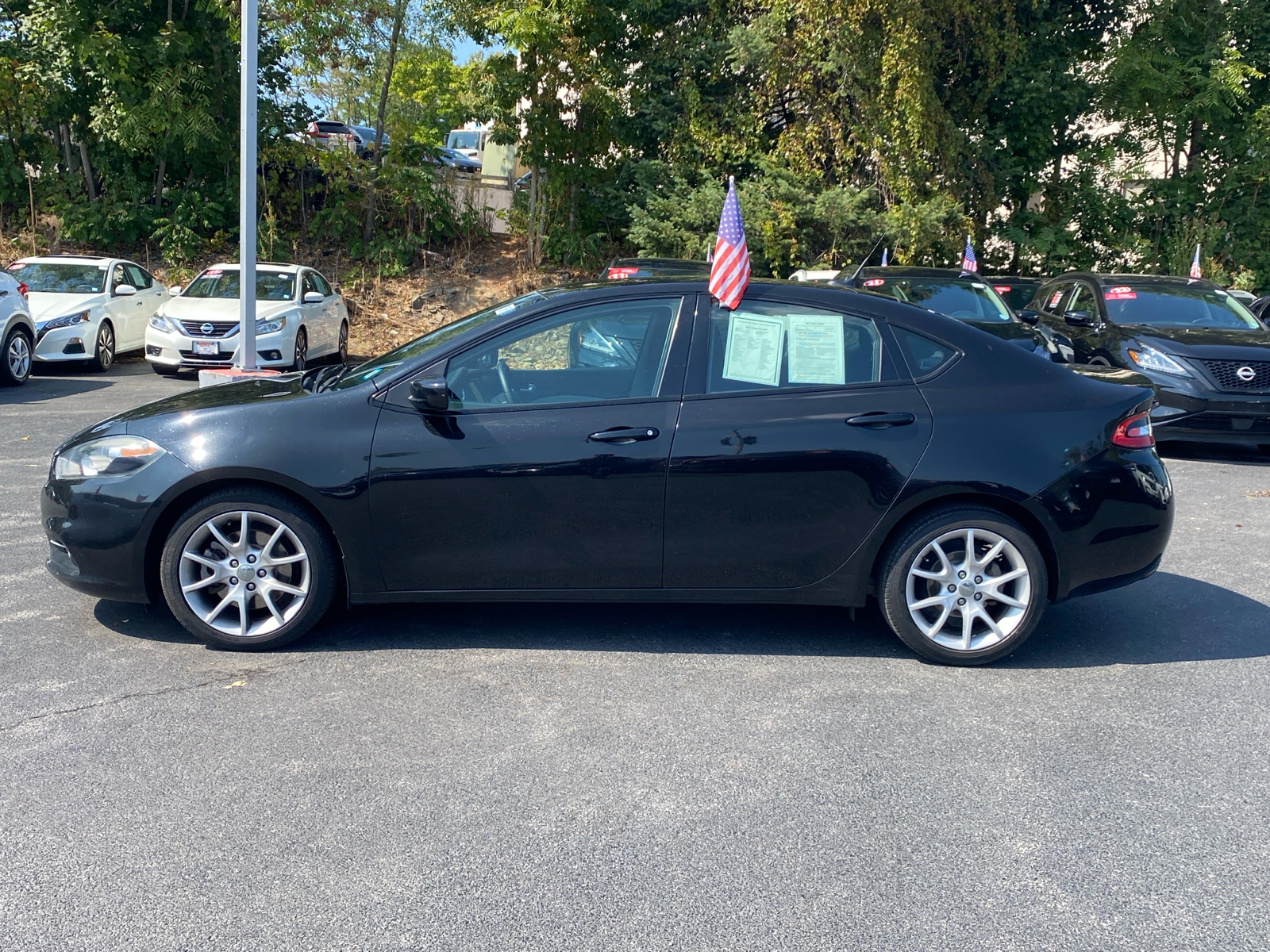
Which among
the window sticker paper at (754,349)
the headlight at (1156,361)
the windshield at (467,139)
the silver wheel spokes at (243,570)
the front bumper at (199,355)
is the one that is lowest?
the silver wheel spokes at (243,570)

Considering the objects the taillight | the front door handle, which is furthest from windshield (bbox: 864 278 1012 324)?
the front door handle

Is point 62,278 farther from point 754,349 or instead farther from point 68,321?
point 754,349

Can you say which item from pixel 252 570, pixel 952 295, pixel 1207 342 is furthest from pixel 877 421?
pixel 952 295

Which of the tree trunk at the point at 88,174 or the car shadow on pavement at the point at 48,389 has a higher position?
the tree trunk at the point at 88,174

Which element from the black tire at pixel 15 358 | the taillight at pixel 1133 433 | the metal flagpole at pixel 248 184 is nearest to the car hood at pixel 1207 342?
the taillight at pixel 1133 433

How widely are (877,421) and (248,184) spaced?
9312 millimetres

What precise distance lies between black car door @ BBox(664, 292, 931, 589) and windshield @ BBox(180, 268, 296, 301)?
12121 millimetres

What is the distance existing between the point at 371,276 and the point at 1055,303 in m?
12.7

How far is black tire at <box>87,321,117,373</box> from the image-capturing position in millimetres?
15070

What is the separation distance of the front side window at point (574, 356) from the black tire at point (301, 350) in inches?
419

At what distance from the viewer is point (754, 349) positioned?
4.97m

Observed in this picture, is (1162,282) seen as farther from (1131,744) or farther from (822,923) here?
(822,923)

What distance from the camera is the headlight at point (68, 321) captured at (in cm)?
1445

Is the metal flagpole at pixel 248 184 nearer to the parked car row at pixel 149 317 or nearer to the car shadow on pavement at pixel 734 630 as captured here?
the parked car row at pixel 149 317
